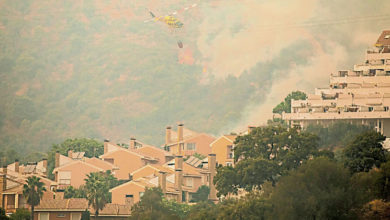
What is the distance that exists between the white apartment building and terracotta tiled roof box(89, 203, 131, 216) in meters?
16.4

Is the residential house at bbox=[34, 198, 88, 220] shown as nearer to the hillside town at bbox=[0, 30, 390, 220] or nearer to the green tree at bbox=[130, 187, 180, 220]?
the hillside town at bbox=[0, 30, 390, 220]

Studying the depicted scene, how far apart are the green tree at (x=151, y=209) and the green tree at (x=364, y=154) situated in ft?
47.1

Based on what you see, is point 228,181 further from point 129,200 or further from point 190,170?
point 190,170

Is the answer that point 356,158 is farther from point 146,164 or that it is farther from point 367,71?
point 146,164

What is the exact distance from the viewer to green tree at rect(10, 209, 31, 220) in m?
109

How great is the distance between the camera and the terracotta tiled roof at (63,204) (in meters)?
114

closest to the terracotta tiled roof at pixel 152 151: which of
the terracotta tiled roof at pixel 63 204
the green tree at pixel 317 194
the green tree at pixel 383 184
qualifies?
the terracotta tiled roof at pixel 63 204

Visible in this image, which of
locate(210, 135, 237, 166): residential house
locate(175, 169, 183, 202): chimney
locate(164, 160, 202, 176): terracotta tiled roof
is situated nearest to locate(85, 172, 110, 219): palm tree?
locate(175, 169, 183, 202): chimney

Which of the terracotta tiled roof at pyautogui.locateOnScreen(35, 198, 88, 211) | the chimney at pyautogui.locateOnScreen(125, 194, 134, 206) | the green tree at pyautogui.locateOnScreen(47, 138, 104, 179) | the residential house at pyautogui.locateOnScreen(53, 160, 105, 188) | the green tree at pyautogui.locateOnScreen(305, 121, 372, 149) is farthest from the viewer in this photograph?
the green tree at pyautogui.locateOnScreen(47, 138, 104, 179)

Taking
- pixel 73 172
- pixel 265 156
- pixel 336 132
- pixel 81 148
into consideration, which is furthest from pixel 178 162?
pixel 265 156

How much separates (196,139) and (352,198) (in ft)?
260

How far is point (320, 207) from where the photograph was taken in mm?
77000

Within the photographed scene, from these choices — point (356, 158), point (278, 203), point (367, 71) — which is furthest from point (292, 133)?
point (367, 71)

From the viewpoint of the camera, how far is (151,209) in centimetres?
10019
